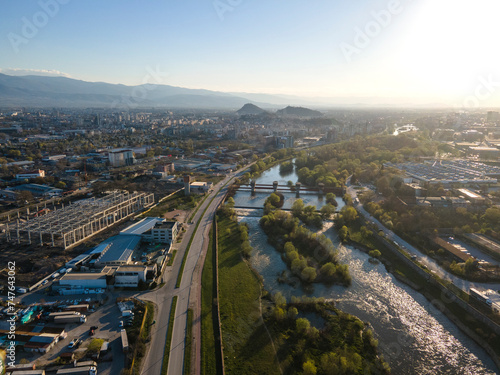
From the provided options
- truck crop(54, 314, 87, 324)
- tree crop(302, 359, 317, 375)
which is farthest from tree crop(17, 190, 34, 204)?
tree crop(302, 359, 317, 375)

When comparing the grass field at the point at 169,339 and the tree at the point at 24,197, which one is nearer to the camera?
the grass field at the point at 169,339

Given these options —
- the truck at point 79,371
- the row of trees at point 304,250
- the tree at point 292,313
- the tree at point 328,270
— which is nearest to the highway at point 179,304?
the truck at point 79,371

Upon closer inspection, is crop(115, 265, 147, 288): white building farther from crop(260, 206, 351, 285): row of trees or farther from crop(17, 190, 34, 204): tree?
crop(17, 190, 34, 204): tree

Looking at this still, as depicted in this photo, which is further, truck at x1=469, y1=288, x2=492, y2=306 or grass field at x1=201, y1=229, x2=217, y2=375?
truck at x1=469, y1=288, x2=492, y2=306

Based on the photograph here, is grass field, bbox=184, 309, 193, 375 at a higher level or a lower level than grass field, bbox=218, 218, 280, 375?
higher

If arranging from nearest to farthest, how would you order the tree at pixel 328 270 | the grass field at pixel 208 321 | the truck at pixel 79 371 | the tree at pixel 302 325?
the truck at pixel 79 371 < the grass field at pixel 208 321 < the tree at pixel 302 325 < the tree at pixel 328 270

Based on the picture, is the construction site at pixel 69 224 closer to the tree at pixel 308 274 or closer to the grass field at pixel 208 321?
the grass field at pixel 208 321

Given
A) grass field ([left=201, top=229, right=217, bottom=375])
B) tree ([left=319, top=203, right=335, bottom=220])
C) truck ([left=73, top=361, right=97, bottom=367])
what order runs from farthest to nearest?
tree ([left=319, top=203, right=335, bottom=220])
grass field ([left=201, top=229, right=217, bottom=375])
truck ([left=73, top=361, right=97, bottom=367])

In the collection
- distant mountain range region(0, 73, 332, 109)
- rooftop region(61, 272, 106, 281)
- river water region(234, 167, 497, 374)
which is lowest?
river water region(234, 167, 497, 374)
